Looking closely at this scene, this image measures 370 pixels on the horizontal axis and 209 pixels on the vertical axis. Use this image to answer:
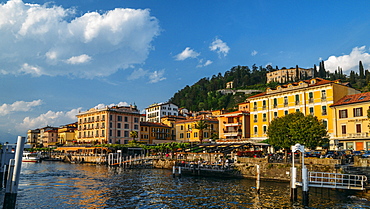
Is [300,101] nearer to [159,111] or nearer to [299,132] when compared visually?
[299,132]

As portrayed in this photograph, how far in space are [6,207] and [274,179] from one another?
33885 mm

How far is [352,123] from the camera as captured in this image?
199 ft

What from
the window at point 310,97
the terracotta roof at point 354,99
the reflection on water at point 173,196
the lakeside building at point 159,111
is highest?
the lakeside building at point 159,111

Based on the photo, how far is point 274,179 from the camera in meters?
44.0

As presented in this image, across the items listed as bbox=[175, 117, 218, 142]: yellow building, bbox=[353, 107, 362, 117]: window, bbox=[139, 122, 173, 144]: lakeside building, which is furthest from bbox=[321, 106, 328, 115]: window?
A: bbox=[139, 122, 173, 144]: lakeside building

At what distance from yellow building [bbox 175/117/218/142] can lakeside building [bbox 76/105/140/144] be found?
50.0 ft

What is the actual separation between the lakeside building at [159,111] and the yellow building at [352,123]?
91.6m

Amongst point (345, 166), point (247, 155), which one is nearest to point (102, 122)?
point (247, 155)

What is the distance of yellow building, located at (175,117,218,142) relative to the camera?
10612 centimetres

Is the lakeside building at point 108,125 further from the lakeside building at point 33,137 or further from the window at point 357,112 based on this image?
the lakeside building at point 33,137

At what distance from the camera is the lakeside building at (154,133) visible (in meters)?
116

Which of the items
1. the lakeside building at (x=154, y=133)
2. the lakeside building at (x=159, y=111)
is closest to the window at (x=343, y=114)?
the lakeside building at (x=154, y=133)

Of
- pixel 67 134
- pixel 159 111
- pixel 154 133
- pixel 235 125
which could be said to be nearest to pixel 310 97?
pixel 235 125

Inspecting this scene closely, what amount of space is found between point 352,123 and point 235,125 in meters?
34.0
